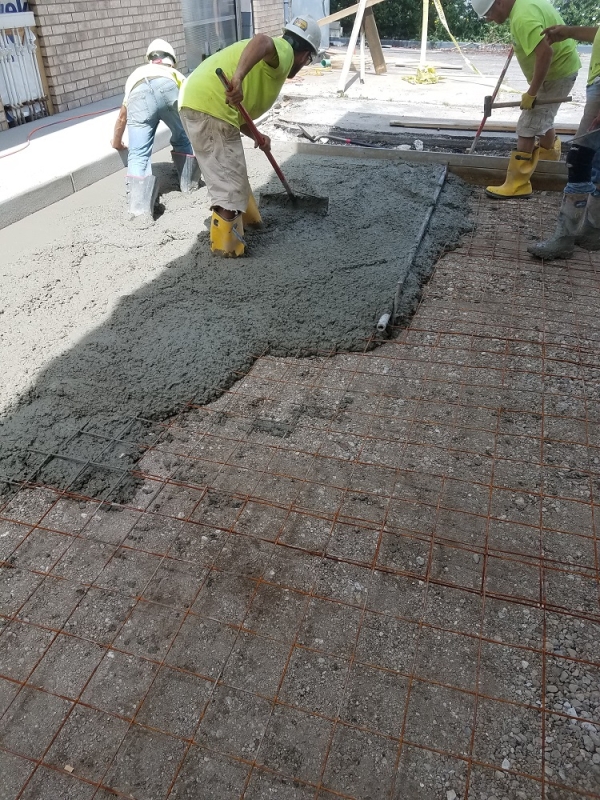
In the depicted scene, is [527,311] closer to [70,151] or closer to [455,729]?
[455,729]

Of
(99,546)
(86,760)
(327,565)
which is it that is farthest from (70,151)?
(86,760)

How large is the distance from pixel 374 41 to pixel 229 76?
750 cm

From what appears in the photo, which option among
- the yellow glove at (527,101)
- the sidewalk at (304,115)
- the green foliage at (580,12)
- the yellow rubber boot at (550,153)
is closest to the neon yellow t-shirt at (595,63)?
the yellow glove at (527,101)

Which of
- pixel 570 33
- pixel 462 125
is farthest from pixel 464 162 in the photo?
pixel 462 125

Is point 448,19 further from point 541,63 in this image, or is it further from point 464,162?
point 541,63

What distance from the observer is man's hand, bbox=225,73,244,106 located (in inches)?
133

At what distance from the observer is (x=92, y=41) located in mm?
6441

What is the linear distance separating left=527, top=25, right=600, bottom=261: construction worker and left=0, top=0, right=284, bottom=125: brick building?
14.8 ft

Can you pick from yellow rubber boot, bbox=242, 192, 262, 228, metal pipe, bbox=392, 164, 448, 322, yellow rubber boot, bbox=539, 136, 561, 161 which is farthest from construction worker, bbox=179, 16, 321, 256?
yellow rubber boot, bbox=539, 136, 561, 161

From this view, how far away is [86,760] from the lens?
1521 millimetres

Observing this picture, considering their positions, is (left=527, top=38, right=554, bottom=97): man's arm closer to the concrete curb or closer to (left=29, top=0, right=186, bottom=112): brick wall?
the concrete curb

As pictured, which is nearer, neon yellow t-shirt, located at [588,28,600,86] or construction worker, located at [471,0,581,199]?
neon yellow t-shirt, located at [588,28,600,86]

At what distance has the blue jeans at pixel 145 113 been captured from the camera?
440 centimetres

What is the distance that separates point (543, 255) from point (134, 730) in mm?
3534
